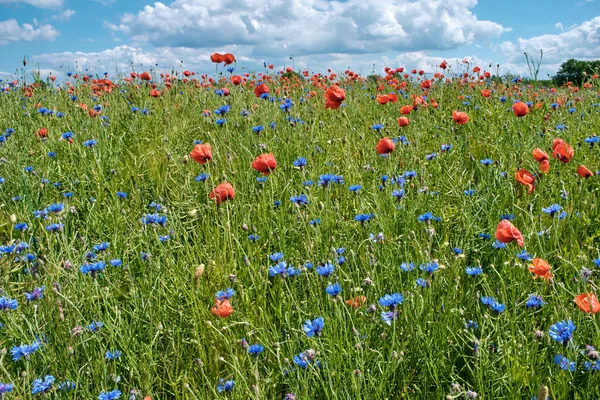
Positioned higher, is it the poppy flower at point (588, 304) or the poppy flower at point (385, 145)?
the poppy flower at point (385, 145)

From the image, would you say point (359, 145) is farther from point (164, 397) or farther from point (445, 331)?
point (164, 397)

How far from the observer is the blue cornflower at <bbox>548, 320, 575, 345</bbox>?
4.12ft

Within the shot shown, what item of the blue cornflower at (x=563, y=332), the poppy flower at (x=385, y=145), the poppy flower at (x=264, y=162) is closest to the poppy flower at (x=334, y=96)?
the poppy flower at (x=385, y=145)

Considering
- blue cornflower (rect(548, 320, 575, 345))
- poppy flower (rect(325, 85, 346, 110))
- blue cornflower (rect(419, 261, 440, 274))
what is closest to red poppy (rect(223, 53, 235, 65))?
poppy flower (rect(325, 85, 346, 110))

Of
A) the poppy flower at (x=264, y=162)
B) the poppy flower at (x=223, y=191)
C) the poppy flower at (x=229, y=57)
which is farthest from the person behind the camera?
the poppy flower at (x=229, y=57)

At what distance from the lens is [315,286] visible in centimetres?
179

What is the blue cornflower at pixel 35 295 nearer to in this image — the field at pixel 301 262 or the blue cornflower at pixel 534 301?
the field at pixel 301 262

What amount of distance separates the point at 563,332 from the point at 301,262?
44.5 inches

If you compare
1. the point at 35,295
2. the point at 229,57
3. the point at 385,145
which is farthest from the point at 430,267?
the point at 229,57

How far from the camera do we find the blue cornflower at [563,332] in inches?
49.5

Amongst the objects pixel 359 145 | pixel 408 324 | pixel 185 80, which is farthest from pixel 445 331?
pixel 185 80

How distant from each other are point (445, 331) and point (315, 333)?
410 millimetres

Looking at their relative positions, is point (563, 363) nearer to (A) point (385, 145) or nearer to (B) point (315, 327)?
(B) point (315, 327)

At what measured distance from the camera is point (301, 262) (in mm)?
2160
